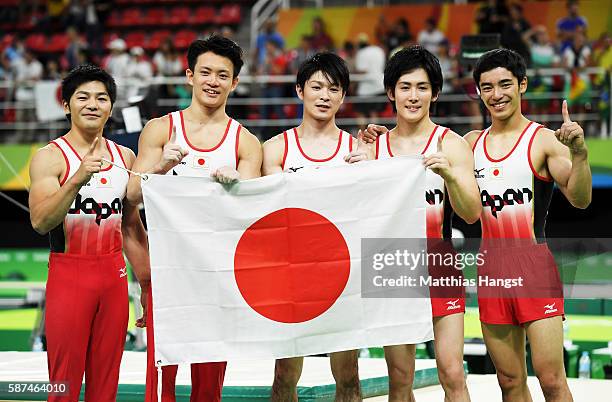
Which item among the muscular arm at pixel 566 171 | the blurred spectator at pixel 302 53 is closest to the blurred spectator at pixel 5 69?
the blurred spectator at pixel 302 53

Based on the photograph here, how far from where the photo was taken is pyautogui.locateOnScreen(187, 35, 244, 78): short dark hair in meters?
4.84

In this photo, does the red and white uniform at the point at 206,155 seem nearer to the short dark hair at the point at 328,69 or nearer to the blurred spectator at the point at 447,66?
the short dark hair at the point at 328,69

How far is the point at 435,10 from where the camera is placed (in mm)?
15914

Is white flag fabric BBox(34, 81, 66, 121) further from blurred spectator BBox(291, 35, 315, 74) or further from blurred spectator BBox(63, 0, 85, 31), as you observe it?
blurred spectator BBox(63, 0, 85, 31)

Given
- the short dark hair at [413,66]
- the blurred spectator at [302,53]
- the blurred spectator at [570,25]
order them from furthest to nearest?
the blurred spectator at [302,53] → the blurred spectator at [570,25] → the short dark hair at [413,66]

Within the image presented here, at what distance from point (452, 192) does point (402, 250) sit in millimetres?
390

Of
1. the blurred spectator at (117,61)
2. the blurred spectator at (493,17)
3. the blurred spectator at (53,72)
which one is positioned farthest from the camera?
the blurred spectator at (53,72)

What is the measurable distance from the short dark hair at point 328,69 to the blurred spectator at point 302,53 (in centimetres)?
872

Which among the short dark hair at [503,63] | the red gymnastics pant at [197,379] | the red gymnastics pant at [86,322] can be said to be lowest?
the red gymnastics pant at [197,379]

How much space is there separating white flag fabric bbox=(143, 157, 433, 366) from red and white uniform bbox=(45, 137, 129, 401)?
218mm

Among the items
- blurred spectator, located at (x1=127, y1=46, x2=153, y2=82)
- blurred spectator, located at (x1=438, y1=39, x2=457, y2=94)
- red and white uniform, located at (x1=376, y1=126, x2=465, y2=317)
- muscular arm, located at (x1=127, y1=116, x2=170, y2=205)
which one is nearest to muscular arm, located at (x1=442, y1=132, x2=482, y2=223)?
red and white uniform, located at (x1=376, y1=126, x2=465, y2=317)

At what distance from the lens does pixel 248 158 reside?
484 cm

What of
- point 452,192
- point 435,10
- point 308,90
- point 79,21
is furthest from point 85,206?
point 79,21

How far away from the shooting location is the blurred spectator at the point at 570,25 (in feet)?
42.4
